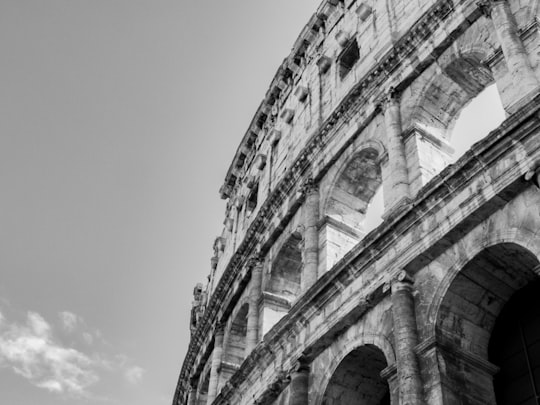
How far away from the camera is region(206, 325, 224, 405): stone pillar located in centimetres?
1970

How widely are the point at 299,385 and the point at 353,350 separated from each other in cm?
144

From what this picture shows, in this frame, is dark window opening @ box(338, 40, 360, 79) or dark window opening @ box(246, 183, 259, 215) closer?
dark window opening @ box(338, 40, 360, 79)

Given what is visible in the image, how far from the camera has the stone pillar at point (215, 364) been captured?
19.7 meters

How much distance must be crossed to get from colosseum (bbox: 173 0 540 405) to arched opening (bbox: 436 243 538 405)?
0.9 inches

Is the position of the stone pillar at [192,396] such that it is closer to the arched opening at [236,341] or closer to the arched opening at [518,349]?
the arched opening at [236,341]

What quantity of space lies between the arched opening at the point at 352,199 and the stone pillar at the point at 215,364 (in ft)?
18.8

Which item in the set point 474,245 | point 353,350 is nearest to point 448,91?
point 474,245

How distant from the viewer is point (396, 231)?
12.7 meters

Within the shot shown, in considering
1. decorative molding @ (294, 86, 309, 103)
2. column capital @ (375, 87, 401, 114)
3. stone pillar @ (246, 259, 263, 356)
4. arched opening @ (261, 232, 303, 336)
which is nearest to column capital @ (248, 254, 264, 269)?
stone pillar @ (246, 259, 263, 356)

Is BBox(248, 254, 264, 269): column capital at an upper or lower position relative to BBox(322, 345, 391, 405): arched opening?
upper

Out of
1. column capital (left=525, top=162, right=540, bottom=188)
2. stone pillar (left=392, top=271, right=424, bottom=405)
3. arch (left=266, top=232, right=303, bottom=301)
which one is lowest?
stone pillar (left=392, top=271, right=424, bottom=405)

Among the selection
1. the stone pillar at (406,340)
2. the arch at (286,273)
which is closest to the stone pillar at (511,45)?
the stone pillar at (406,340)

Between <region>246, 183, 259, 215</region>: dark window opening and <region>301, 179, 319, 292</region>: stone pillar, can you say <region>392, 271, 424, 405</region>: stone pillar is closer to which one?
<region>301, 179, 319, 292</region>: stone pillar

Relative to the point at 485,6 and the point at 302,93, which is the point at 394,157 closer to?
the point at 485,6
